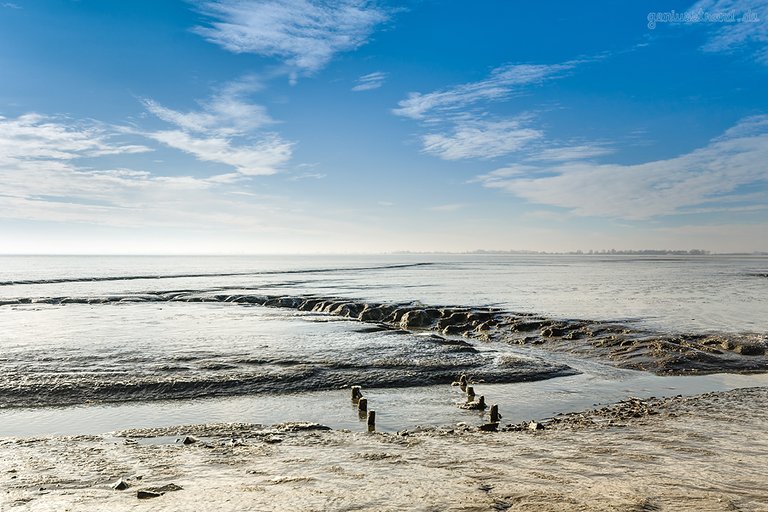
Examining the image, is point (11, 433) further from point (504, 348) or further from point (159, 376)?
point (504, 348)

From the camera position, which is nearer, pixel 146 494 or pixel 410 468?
pixel 146 494

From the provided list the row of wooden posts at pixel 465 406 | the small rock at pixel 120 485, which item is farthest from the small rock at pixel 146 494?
the row of wooden posts at pixel 465 406

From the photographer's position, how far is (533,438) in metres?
10.2

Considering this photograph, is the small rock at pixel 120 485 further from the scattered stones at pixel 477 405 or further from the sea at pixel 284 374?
the scattered stones at pixel 477 405

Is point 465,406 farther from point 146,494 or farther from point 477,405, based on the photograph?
point 146,494

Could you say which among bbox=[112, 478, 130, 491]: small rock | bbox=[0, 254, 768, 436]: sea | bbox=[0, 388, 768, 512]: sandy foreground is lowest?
bbox=[0, 254, 768, 436]: sea

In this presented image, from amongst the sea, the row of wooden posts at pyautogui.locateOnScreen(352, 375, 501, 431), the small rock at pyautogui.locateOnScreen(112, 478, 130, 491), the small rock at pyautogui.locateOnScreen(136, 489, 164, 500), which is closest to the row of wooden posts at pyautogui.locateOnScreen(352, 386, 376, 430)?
the row of wooden posts at pyautogui.locateOnScreen(352, 375, 501, 431)

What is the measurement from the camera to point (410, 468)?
8.35 m

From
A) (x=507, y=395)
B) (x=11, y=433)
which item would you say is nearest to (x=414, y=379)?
(x=507, y=395)

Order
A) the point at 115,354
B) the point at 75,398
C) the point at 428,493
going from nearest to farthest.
A: the point at 428,493
the point at 75,398
the point at 115,354

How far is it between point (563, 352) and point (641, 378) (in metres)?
5.55

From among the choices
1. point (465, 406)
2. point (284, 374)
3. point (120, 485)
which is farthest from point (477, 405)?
point (120, 485)

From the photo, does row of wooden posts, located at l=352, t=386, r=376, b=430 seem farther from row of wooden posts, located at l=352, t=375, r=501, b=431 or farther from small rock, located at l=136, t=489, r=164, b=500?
small rock, located at l=136, t=489, r=164, b=500

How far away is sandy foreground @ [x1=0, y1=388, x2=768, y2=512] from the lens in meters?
6.96
